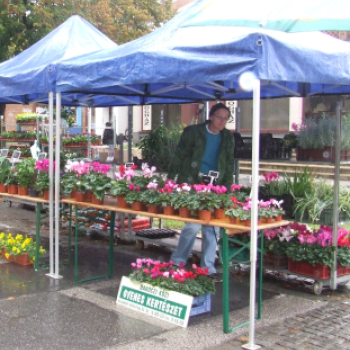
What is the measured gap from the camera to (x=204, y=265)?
6.14m

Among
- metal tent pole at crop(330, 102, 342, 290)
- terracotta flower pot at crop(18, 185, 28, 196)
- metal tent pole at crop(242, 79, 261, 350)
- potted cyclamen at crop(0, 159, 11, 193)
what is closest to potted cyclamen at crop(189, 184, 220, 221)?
metal tent pole at crop(242, 79, 261, 350)

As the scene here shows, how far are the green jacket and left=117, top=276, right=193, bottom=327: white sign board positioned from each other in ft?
4.88

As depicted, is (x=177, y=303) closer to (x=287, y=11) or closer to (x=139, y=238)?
(x=287, y=11)

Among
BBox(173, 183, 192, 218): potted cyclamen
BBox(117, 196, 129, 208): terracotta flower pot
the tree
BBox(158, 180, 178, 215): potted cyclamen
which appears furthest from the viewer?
the tree

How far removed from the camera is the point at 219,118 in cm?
590

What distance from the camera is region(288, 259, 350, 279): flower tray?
5750mm

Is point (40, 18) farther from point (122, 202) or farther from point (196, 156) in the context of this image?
point (122, 202)

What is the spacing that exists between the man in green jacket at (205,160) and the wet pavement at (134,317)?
0.60 meters

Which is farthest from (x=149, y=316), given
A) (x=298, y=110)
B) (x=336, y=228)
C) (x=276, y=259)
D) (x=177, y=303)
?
(x=298, y=110)

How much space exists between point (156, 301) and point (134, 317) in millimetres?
259

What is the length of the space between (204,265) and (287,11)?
10.1ft

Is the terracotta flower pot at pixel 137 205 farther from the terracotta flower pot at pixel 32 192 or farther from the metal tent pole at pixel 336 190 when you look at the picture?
the metal tent pole at pixel 336 190

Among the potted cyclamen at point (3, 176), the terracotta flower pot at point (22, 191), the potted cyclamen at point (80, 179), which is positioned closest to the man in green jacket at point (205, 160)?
the potted cyclamen at point (80, 179)

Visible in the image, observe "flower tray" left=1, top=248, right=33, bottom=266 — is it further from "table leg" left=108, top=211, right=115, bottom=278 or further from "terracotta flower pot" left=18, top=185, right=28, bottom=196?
"table leg" left=108, top=211, right=115, bottom=278
